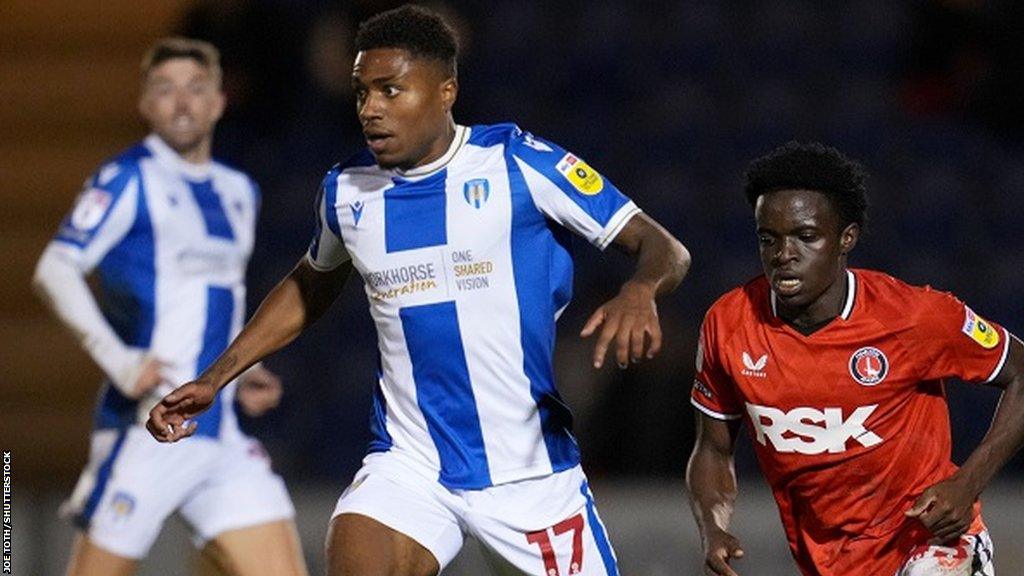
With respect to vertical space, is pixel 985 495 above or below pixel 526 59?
below

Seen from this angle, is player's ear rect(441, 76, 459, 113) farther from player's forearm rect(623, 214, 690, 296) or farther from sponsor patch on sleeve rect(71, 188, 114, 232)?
sponsor patch on sleeve rect(71, 188, 114, 232)

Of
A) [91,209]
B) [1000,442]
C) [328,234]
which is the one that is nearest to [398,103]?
[328,234]

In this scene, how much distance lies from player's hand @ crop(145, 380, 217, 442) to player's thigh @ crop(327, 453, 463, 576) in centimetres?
48

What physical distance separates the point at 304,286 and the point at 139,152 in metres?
1.77

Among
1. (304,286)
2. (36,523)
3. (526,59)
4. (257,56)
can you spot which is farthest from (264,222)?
(304,286)

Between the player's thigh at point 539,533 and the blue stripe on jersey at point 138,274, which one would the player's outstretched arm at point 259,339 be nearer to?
the player's thigh at point 539,533

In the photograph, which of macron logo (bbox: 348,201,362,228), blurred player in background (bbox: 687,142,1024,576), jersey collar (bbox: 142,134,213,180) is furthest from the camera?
jersey collar (bbox: 142,134,213,180)

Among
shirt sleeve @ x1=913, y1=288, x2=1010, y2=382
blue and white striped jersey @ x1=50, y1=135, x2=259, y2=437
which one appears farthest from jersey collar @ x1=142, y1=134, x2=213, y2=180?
shirt sleeve @ x1=913, y1=288, x2=1010, y2=382

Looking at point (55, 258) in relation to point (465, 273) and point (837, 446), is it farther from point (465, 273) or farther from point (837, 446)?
point (837, 446)

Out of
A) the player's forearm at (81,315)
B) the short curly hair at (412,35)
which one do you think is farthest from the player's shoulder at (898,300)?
the player's forearm at (81,315)

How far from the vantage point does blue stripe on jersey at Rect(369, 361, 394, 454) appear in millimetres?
5633

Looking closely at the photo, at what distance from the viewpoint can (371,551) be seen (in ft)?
17.3

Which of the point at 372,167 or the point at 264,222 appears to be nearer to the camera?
the point at 372,167

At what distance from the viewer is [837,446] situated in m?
5.36
